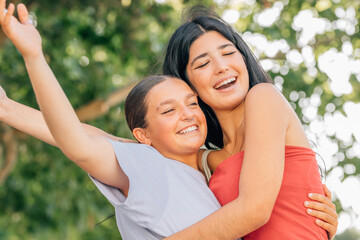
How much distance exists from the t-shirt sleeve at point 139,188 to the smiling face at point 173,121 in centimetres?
38

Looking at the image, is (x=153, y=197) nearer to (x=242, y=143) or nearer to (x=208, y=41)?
(x=242, y=143)

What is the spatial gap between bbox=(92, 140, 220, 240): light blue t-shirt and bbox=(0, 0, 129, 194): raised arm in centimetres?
15

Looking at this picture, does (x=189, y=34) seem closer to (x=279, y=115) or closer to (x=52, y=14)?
(x=279, y=115)

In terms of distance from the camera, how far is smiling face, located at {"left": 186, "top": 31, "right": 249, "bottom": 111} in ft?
10.2

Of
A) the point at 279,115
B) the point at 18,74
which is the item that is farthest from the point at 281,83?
the point at 279,115

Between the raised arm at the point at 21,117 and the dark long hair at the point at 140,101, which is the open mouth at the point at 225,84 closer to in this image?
the dark long hair at the point at 140,101

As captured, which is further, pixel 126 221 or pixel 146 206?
pixel 126 221

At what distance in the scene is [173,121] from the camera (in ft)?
9.83

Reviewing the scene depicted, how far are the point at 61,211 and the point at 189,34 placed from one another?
691 centimetres

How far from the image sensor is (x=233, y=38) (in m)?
3.29

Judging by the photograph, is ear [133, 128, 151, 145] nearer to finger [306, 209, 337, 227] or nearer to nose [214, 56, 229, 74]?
nose [214, 56, 229, 74]

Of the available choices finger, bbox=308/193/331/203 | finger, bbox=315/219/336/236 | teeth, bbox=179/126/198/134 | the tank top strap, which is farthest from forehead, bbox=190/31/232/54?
finger, bbox=315/219/336/236

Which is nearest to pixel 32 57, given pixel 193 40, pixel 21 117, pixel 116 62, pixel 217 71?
pixel 21 117

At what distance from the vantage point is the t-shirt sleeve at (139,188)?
2.53 meters
